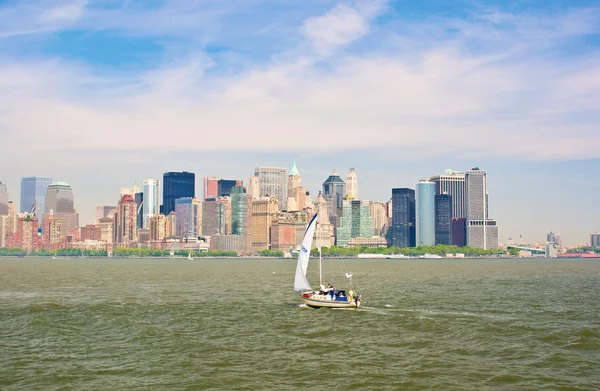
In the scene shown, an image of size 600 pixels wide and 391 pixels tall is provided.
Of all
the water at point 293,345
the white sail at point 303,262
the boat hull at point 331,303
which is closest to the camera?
the water at point 293,345

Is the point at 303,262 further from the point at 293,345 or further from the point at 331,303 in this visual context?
the point at 293,345

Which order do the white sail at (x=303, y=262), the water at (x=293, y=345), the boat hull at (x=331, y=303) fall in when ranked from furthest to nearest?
the white sail at (x=303, y=262)
the boat hull at (x=331, y=303)
the water at (x=293, y=345)

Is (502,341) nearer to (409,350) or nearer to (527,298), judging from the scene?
(409,350)

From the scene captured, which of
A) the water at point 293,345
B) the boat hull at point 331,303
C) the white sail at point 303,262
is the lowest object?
the water at point 293,345

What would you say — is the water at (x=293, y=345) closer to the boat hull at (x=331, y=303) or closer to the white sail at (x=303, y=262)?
the boat hull at (x=331, y=303)

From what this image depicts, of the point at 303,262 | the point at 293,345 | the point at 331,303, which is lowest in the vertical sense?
the point at 293,345

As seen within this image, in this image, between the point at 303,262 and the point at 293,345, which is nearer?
the point at 293,345

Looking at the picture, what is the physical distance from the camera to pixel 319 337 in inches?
2657

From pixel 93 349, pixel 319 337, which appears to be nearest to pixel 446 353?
pixel 319 337

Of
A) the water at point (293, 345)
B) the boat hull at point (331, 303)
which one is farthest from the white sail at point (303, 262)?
the boat hull at point (331, 303)

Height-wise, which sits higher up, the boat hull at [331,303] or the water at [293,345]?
the boat hull at [331,303]

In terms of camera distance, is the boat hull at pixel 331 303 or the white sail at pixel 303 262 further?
the white sail at pixel 303 262

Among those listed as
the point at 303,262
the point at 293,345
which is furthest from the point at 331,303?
the point at 293,345

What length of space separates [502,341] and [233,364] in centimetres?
2642
